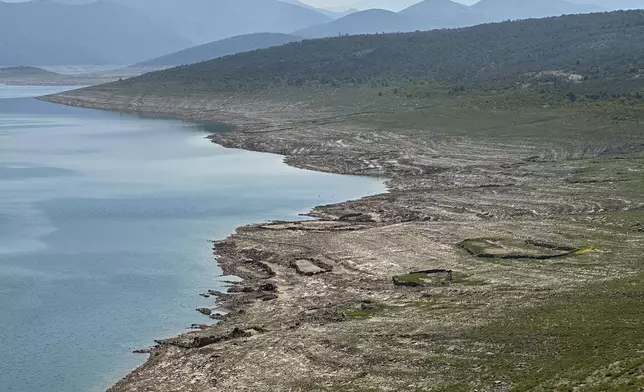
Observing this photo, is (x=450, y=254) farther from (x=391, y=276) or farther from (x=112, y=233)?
(x=112, y=233)

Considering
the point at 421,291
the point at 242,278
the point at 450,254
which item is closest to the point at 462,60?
the point at 450,254

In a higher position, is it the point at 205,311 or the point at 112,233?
the point at 112,233

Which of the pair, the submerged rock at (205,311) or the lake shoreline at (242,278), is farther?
the submerged rock at (205,311)

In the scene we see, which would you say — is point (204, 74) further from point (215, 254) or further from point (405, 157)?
point (215, 254)

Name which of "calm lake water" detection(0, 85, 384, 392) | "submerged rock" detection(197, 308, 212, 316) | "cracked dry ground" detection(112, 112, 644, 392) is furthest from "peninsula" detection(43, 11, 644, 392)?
"calm lake water" detection(0, 85, 384, 392)

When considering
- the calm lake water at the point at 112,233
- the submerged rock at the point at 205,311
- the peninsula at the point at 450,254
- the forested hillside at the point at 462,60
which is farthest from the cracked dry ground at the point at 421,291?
the forested hillside at the point at 462,60

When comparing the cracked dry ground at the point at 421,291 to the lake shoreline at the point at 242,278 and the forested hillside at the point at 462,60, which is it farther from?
the forested hillside at the point at 462,60

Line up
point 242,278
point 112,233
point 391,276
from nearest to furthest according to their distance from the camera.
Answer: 1. point 391,276
2. point 242,278
3. point 112,233
